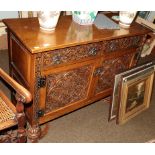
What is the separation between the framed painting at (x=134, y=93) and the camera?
2.36 metres

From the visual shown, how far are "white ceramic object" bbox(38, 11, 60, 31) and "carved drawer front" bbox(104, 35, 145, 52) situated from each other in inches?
20.0

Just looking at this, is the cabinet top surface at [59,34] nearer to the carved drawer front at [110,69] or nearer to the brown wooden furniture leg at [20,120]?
the carved drawer front at [110,69]

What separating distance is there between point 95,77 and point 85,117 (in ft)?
1.77

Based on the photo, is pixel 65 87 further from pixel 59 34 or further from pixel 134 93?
pixel 134 93

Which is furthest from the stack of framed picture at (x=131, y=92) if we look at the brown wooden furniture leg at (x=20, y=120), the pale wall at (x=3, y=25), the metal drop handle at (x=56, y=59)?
the pale wall at (x=3, y=25)

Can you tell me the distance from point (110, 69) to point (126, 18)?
20.0 inches

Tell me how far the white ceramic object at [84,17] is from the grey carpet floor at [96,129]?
100cm

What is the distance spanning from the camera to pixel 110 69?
2.34 metres

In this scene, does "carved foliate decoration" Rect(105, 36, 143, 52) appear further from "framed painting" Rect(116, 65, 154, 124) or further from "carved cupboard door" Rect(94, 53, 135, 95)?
"framed painting" Rect(116, 65, 154, 124)

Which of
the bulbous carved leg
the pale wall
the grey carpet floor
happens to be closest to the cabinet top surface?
the bulbous carved leg

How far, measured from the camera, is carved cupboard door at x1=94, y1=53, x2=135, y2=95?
88.4 inches

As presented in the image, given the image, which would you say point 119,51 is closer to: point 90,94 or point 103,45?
point 103,45
